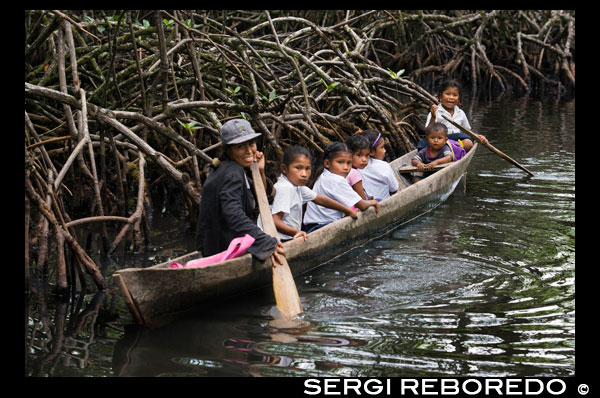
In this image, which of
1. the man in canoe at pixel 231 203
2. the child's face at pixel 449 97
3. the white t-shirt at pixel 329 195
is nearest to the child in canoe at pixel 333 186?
the white t-shirt at pixel 329 195

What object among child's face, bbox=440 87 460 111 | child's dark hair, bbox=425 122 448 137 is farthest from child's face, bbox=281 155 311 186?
child's face, bbox=440 87 460 111

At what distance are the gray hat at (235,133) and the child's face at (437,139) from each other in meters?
3.26

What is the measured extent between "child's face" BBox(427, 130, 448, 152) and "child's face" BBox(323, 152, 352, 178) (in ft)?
6.27

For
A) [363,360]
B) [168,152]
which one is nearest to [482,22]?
[168,152]

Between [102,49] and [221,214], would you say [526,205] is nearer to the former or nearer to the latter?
[221,214]

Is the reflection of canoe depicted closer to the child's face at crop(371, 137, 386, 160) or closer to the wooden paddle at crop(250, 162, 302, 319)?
the wooden paddle at crop(250, 162, 302, 319)

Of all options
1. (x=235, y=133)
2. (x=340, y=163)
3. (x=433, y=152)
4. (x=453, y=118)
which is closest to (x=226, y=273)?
(x=235, y=133)

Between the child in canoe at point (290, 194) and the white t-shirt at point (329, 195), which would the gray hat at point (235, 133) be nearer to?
the child in canoe at point (290, 194)

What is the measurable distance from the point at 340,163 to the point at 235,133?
4.48ft

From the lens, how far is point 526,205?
23.0 ft

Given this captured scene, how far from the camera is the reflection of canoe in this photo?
3.99 m

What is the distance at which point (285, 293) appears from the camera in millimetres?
4434

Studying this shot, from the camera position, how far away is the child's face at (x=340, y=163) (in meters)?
5.80

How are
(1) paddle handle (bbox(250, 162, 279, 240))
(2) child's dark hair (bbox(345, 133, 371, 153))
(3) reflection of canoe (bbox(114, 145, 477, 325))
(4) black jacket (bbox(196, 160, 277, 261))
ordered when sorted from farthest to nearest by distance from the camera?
1. (2) child's dark hair (bbox(345, 133, 371, 153))
2. (1) paddle handle (bbox(250, 162, 279, 240))
3. (4) black jacket (bbox(196, 160, 277, 261))
4. (3) reflection of canoe (bbox(114, 145, 477, 325))
